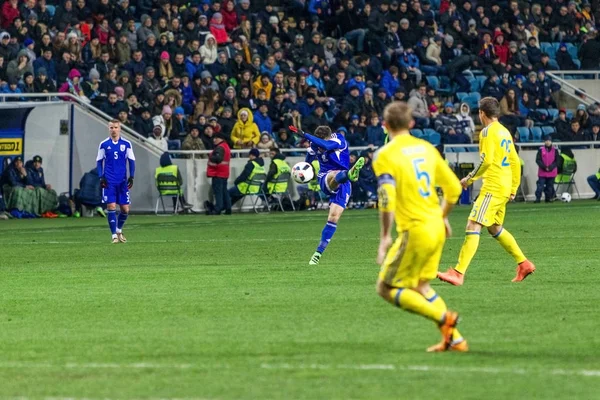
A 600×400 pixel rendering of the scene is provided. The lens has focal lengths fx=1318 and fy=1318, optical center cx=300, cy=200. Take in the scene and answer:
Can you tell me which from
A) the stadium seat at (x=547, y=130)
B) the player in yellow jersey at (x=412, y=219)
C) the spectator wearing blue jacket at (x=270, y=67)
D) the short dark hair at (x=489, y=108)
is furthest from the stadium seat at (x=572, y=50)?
the player in yellow jersey at (x=412, y=219)

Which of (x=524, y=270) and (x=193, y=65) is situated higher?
(x=193, y=65)

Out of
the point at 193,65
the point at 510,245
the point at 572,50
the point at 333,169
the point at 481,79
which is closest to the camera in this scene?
the point at 510,245

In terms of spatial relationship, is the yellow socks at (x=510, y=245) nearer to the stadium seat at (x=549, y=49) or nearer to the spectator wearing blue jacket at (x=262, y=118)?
the spectator wearing blue jacket at (x=262, y=118)

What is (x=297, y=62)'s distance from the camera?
37406 mm

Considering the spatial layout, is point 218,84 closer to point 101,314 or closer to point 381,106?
point 381,106

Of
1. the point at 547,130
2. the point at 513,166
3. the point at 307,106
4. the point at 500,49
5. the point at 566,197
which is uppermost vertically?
the point at 500,49

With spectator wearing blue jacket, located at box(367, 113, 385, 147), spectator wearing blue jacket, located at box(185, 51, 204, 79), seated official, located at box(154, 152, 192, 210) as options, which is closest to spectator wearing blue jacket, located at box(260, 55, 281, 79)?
spectator wearing blue jacket, located at box(185, 51, 204, 79)

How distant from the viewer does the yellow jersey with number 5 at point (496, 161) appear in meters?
15.4

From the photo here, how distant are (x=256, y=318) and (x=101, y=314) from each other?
63.6 inches

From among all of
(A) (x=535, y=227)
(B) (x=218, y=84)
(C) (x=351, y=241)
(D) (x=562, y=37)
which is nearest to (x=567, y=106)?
(D) (x=562, y=37)

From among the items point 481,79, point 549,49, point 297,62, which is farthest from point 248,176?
point 549,49

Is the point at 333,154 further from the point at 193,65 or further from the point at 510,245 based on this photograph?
the point at 193,65

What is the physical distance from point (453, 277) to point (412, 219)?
5.16 metres

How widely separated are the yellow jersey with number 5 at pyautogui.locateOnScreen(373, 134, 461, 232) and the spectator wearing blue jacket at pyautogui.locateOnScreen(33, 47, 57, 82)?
2296 centimetres
